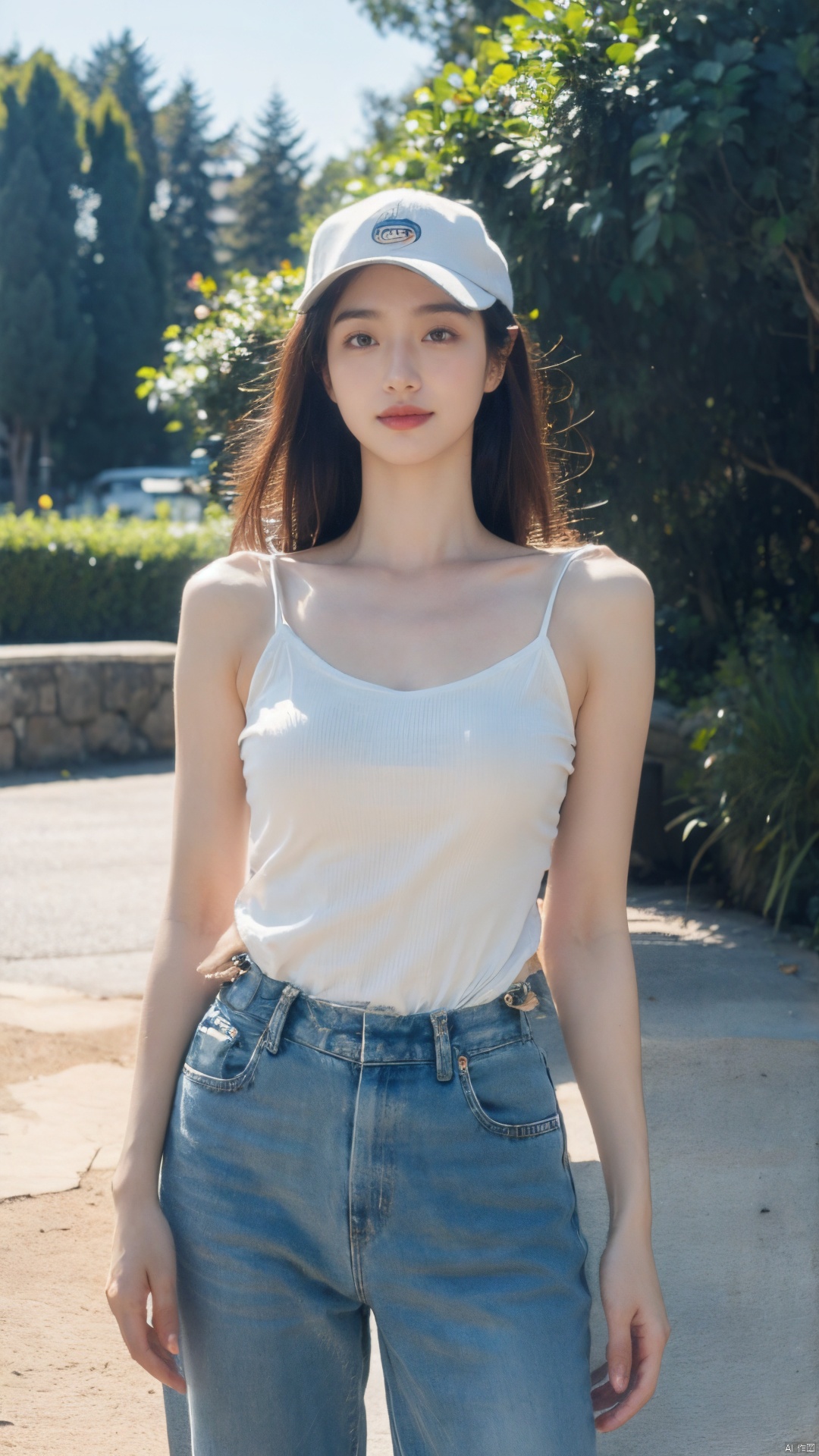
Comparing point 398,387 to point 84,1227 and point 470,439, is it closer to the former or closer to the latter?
point 470,439

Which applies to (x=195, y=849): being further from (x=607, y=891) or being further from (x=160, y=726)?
(x=160, y=726)

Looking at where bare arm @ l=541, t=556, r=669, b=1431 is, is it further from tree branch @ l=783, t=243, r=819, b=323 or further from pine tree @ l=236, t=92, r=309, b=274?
pine tree @ l=236, t=92, r=309, b=274

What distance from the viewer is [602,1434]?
2365 millimetres

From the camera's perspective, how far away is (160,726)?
920cm

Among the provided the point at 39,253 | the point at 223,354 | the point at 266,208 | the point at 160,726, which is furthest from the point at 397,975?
the point at 266,208

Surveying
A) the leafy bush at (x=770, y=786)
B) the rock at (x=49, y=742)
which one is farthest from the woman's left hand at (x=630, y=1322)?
the rock at (x=49, y=742)

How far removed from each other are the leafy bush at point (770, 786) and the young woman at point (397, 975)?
91.8 inches

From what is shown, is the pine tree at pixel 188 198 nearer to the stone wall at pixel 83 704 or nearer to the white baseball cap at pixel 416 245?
the stone wall at pixel 83 704

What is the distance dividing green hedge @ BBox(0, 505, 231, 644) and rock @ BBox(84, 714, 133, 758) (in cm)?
222

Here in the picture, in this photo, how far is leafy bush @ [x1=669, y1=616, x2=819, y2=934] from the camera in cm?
392

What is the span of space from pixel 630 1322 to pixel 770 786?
111 inches

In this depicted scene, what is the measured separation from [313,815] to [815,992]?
2.17 m

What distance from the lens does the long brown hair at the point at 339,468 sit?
74.4 inches

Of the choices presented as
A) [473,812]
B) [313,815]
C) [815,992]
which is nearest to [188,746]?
[313,815]
